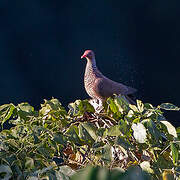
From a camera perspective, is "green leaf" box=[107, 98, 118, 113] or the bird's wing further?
the bird's wing

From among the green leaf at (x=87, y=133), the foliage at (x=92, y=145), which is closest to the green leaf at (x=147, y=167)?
the foliage at (x=92, y=145)

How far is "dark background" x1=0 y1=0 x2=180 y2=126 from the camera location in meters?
1.85

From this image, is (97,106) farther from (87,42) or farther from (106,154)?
(87,42)

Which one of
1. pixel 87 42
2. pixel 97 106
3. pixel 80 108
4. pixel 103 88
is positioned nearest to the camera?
pixel 80 108

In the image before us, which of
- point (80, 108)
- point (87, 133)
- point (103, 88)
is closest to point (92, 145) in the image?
point (87, 133)

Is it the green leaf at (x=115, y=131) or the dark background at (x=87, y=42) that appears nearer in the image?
the green leaf at (x=115, y=131)

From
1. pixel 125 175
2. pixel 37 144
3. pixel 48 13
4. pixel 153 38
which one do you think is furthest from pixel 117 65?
pixel 125 175

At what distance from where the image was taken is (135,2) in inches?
74.5

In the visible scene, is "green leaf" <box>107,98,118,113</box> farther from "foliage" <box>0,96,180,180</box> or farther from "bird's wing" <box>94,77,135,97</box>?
"bird's wing" <box>94,77,135,97</box>

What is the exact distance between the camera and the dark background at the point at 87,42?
1.85 meters

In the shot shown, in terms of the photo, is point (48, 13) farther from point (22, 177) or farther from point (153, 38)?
point (22, 177)

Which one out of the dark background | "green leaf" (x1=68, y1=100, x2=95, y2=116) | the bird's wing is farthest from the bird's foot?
the dark background

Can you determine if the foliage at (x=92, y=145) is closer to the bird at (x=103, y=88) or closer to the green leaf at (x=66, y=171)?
the green leaf at (x=66, y=171)

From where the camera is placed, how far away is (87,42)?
6.23 ft
